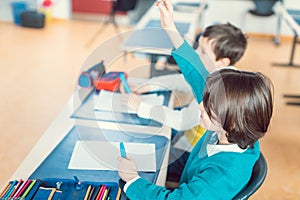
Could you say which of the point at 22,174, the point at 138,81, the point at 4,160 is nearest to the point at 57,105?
the point at 4,160

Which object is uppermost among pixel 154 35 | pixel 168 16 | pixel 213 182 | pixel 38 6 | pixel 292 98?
pixel 168 16

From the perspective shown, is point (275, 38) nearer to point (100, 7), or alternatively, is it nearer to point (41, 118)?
point (100, 7)

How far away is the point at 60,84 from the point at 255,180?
8.97 feet

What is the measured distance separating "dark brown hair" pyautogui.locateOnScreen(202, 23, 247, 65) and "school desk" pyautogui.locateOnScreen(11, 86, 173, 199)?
1.52 feet

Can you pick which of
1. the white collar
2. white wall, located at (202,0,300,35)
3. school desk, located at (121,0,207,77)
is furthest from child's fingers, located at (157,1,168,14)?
white wall, located at (202,0,300,35)

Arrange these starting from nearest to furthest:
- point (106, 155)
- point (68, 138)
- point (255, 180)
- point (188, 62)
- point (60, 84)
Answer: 1. point (255, 180)
2. point (106, 155)
3. point (68, 138)
4. point (188, 62)
5. point (60, 84)

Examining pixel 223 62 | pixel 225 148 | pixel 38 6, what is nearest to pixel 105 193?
pixel 225 148

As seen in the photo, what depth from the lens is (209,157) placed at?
119 centimetres

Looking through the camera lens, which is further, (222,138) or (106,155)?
(106,155)

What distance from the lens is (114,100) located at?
1.78 meters

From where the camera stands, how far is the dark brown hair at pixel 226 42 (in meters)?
1.85

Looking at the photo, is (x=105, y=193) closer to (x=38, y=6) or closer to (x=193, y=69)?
(x=193, y=69)

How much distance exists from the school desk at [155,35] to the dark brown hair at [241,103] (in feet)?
4.57

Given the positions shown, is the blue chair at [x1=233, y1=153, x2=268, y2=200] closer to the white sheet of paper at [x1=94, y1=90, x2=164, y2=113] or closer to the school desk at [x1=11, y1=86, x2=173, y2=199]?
the school desk at [x1=11, y1=86, x2=173, y2=199]
